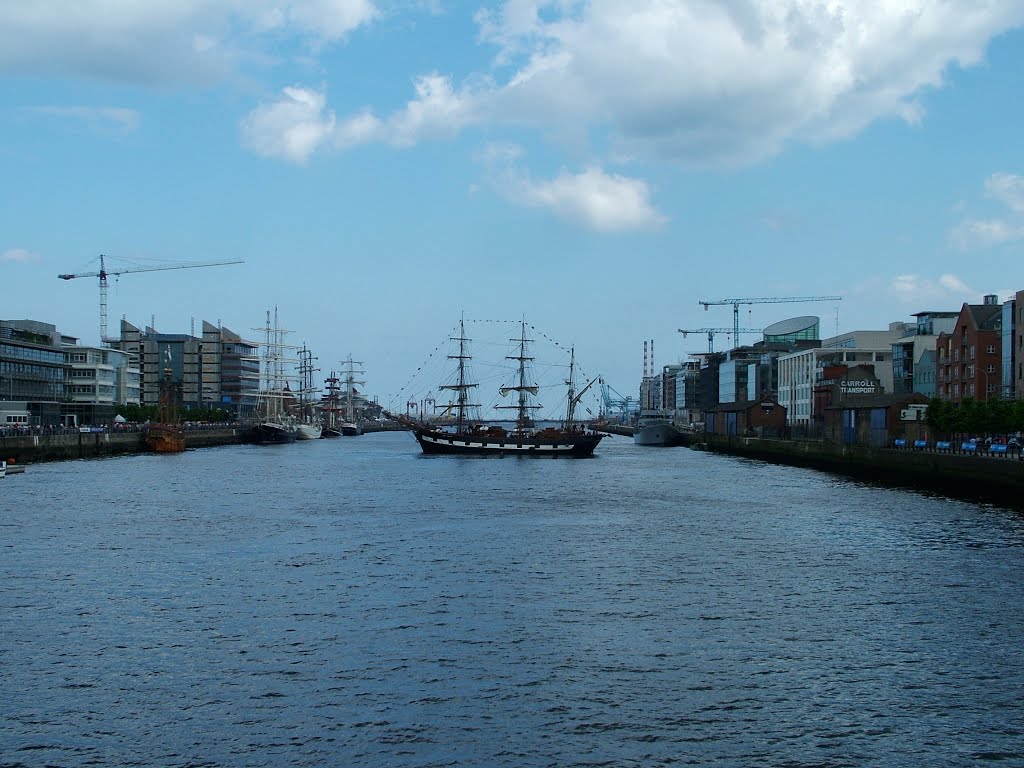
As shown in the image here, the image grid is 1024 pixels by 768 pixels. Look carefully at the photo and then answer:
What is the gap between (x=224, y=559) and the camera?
1503 inches

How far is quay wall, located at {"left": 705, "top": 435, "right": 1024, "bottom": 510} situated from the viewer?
61784 mm

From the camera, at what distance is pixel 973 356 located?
343 ft

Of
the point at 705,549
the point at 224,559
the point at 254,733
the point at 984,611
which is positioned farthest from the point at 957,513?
the point at 254,733

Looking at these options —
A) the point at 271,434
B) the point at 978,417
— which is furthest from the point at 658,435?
the point at 978,417

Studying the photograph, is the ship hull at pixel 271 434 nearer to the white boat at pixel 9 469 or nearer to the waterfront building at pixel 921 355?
the white boat at pixel 9 469

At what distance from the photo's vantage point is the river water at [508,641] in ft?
62.4

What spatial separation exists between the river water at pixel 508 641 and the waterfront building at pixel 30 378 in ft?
283

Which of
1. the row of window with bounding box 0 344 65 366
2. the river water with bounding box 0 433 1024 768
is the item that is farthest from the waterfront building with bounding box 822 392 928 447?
the row of window with bounding box 0 344 65 366

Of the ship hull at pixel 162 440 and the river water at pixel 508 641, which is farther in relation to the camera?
the ship hull at pixel 162 440

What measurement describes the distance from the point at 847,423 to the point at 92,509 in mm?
86758

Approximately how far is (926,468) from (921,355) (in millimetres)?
60908

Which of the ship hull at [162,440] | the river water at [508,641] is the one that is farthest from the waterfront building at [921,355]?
the ship hull at [162,440]

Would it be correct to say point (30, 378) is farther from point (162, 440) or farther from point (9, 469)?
point (9, 469)

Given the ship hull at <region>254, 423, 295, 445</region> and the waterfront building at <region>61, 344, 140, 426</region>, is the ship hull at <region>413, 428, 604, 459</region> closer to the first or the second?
the ship hull at <region>254, 423, 295, 445</region>
